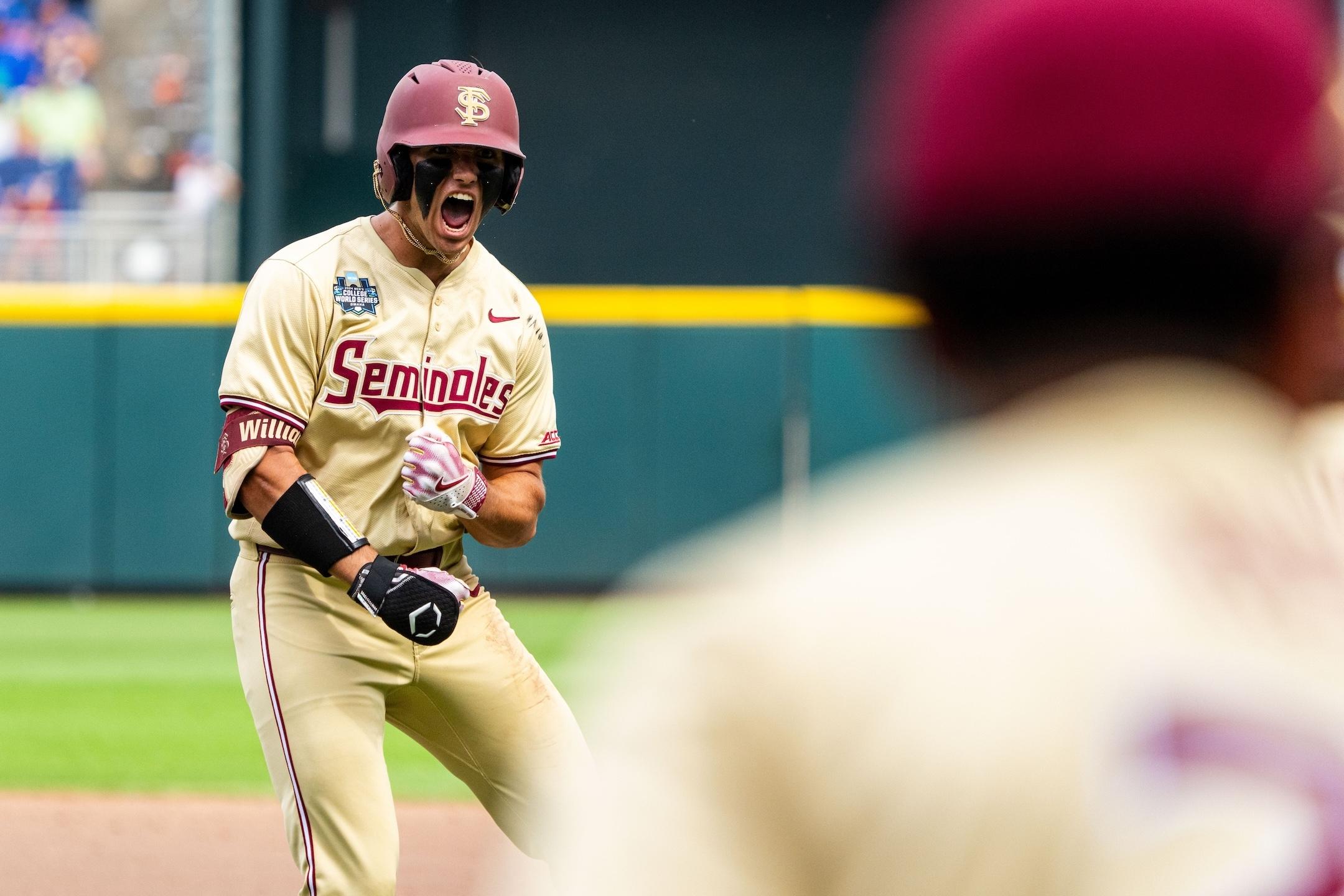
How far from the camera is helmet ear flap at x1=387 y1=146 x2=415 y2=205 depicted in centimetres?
385

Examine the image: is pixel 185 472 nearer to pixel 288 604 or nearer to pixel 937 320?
pixel 288 604

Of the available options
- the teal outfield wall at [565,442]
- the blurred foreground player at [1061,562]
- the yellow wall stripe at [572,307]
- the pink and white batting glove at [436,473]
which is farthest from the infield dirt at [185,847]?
the yellow wall stripe at [572,307]

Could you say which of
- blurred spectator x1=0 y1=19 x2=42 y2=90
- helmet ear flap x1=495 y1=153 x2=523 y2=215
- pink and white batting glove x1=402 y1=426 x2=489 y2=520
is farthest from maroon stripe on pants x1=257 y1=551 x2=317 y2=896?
blurred spectator x1=0 y1=19 x2=42 y2=90

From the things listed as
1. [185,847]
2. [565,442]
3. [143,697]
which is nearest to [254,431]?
[185,847]

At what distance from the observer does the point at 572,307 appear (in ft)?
42.3

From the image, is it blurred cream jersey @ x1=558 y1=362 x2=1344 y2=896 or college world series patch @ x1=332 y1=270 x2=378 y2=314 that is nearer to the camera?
blurred cream jersey @ x1=558 y1=362 x2=1344 y2=896

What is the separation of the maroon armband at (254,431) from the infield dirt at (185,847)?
2238 millimetres

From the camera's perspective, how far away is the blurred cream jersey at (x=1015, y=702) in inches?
40.1

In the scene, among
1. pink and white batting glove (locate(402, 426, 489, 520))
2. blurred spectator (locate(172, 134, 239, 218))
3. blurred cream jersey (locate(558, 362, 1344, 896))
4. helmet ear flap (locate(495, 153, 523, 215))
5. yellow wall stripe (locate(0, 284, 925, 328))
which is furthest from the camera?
blurred spectator (locate(172, 134, 239, 218))

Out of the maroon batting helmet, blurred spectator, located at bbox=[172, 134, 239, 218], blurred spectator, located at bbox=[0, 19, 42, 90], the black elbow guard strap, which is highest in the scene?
the maroon batting helmet

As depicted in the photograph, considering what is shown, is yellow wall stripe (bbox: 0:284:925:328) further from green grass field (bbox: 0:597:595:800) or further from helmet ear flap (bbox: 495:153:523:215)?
helmet ear flap (bbox: 495:153:523:215)

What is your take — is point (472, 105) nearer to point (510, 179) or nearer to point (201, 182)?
point (510, 179)

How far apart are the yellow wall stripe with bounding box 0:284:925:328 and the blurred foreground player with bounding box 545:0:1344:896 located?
1114cm

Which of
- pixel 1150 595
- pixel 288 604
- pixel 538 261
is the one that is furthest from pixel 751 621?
pixel 538 261
